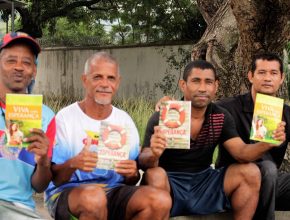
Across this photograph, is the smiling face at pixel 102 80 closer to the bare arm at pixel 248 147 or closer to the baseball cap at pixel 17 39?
the baseball cap at pixel 17 39

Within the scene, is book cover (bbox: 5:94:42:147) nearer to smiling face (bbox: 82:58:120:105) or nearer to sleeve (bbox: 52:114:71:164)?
sleeve (bbox: 52:114:71:164)

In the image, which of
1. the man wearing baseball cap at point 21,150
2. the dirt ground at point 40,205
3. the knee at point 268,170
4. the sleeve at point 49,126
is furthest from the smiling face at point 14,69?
the dirt ground at point 40,205

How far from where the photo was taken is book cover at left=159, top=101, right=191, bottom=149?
329 cm

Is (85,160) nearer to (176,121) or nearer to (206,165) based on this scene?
(176,121)

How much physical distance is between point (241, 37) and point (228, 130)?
174 centimetres

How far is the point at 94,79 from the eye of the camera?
324 centimetres

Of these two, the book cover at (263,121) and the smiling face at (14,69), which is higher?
the smiling face at (14,69)

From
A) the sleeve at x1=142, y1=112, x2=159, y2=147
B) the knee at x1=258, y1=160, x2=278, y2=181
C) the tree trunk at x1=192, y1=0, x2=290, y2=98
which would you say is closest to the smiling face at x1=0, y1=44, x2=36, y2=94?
the sleeve at x1=142, y1=112, x2=159, y2=147

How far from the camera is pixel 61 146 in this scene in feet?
10.4

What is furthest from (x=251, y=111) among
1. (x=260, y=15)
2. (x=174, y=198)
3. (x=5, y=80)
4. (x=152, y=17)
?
(x=152, y=17)

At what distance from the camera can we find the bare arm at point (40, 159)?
2744 millimetres

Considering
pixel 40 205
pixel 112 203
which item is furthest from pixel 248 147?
pixel 40 205

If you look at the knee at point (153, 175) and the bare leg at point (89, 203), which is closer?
the bare leg at point (89, 203)

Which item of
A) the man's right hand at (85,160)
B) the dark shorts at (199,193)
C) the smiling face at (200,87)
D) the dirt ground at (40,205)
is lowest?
the dirt ground at (40,205)
